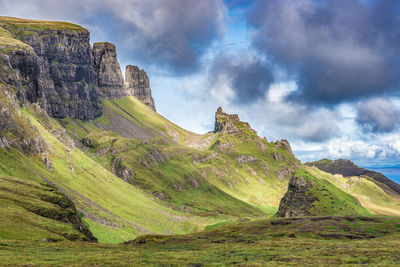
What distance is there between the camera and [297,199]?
143000 millimetres

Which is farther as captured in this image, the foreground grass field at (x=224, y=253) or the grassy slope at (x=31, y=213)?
the grassy slope at (x=31, y=213)

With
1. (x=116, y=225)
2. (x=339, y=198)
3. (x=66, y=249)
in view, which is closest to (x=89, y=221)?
(x=116, y=225)

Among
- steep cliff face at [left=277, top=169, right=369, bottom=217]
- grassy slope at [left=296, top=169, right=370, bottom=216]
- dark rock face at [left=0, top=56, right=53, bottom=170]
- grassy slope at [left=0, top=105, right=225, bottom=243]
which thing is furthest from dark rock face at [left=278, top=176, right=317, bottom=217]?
dark rock face at [left=0, top=56, right=53, bottom=170]

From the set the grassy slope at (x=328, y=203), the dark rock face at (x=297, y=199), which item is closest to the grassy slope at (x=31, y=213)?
the dark rock face at (x=297, y=199)

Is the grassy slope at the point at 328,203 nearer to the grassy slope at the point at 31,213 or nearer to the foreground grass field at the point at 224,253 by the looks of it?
the foreground grass field at the point at 224,253

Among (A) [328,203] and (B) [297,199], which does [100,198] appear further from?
(A) [328,203]

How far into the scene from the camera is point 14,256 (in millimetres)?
43875

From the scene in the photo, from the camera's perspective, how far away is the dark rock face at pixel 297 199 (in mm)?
138250

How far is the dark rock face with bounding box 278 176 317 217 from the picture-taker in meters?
138

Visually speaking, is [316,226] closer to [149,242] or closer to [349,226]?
[349,226]

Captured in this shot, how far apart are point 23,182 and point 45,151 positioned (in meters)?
72.0

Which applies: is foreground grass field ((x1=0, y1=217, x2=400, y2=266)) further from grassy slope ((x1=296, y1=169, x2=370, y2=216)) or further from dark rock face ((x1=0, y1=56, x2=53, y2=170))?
dark rock face ((x1=0, y1=56, x2=53, y2=170))

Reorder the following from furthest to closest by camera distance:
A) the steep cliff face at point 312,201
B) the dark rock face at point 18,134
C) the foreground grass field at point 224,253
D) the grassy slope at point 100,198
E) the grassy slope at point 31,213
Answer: the dark rock face at point 18,134, the steep cliff face at point 312,201, the grassy slope at point 100,198, the grassy slope at point 31,213, the foreground grass field at point 224,253

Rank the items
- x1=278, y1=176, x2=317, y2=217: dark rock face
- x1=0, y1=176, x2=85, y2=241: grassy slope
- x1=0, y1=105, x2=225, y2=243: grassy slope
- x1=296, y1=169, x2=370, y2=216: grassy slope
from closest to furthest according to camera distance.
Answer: x1=0, y1=176, x2=85, y2=241: grassy slope < x1=0, y1=105, x2=225, y2=243: grassy slope < x1=296, y1=169, x2=370, y2=216: grassy slope < x1=278, y1=176, x2=317, y2=217: dark rock face
